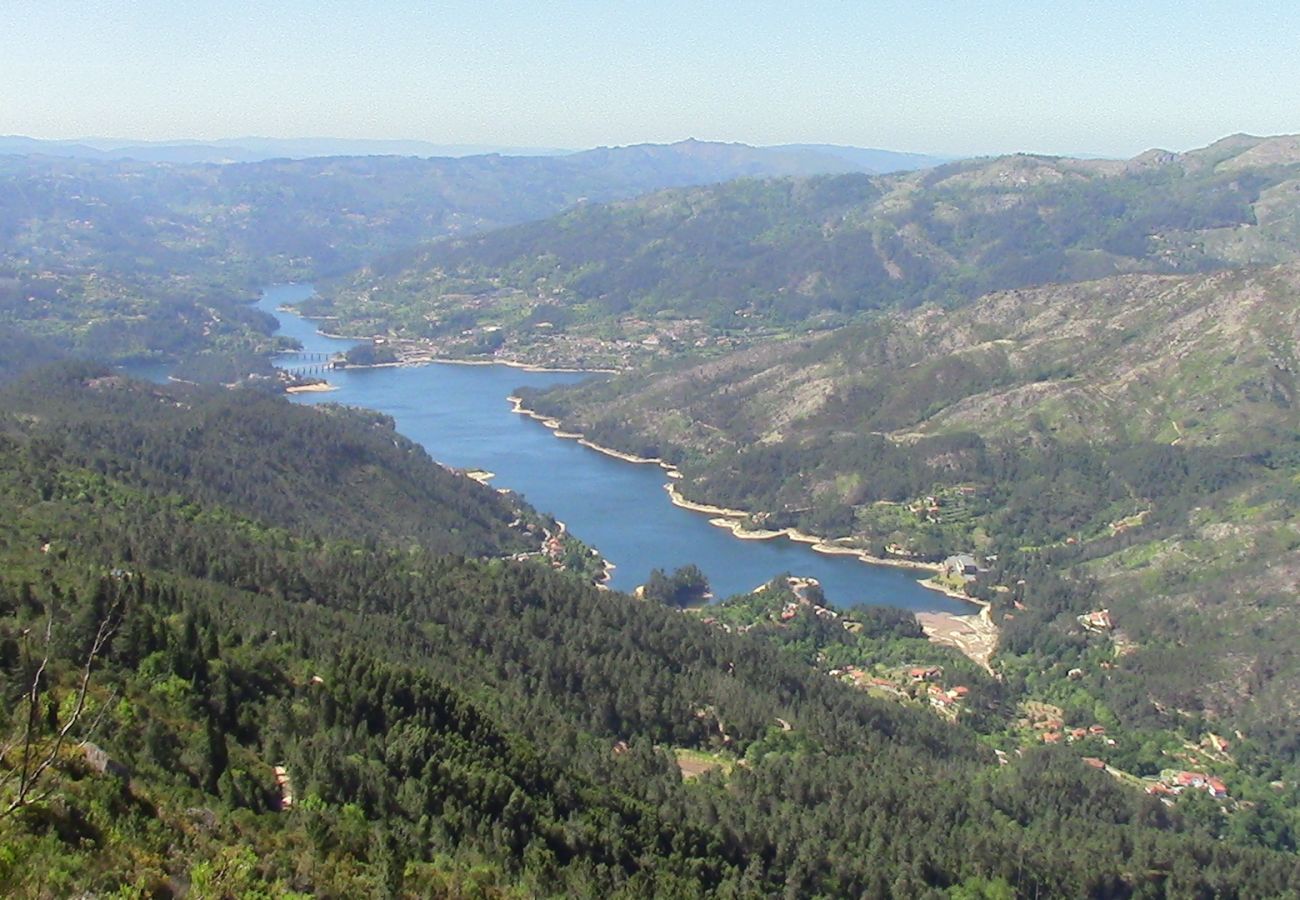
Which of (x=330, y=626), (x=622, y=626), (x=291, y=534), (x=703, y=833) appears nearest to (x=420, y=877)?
(x=703, y=833)

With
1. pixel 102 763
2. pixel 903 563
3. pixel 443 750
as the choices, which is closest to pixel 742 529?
pixel 903 563

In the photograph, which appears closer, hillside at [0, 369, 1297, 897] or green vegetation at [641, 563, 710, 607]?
hillside at [0, 369, 1297, 897]

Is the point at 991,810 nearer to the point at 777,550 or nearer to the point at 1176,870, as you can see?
the point at 1176,870

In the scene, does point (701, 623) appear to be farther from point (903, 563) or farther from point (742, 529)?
point (742, 529)

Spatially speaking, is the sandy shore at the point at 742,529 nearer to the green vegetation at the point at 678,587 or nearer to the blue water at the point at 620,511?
the blue water at the point at 620,511

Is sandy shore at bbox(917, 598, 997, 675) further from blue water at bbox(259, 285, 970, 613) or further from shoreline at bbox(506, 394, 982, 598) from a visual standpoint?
shoreline at bbox(506, 394, 982, 598)

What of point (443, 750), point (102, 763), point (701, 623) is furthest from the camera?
point (701, 623)

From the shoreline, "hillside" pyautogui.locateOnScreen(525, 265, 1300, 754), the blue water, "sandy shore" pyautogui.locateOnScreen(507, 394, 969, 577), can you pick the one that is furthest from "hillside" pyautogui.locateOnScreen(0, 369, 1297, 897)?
"sandy shore" pyautogui.locateOnScreen(507, 394, 969, 577)
